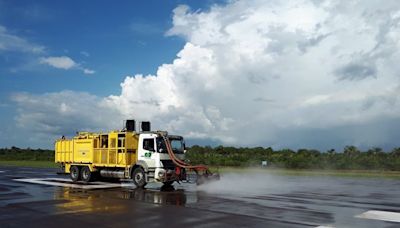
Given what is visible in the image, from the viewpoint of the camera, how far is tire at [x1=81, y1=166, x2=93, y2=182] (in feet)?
83.4

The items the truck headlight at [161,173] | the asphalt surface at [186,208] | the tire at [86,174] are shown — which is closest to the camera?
the asphalt surface at [186,208]

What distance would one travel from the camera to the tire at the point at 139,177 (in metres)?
21.9

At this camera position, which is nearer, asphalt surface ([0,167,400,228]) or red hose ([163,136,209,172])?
asphalt surface ([0,167,400,228])

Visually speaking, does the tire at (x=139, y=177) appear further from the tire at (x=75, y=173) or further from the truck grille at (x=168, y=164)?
the tire at (x=75, y=173)

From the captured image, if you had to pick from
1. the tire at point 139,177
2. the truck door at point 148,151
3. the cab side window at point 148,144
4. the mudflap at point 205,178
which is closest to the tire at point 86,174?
the tire at point 139,177

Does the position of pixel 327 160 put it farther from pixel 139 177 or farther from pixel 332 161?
pixel 139 177

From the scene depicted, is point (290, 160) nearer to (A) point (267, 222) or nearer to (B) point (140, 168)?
(B) point (140, 168)

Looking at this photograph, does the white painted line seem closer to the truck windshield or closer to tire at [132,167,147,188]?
the truck windshield

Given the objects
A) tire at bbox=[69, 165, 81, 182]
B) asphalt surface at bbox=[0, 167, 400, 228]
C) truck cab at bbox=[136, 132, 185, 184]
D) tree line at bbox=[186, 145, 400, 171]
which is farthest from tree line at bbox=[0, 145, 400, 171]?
asphalt surface at bbox=[0, 167, 400, 228]

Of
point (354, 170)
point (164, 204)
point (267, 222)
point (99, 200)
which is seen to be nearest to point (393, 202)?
point (267, 222)

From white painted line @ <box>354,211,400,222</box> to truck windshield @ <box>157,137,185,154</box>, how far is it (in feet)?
35.3

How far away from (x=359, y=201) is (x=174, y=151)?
30.4 ft

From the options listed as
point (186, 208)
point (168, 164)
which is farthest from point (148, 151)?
point (186, 208)

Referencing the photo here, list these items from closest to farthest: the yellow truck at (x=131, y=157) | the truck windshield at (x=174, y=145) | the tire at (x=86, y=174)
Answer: the yellow truck at (x=131, y=157), the truck windshield at (x=174, y=145), the tire at (x=86, y=174)
